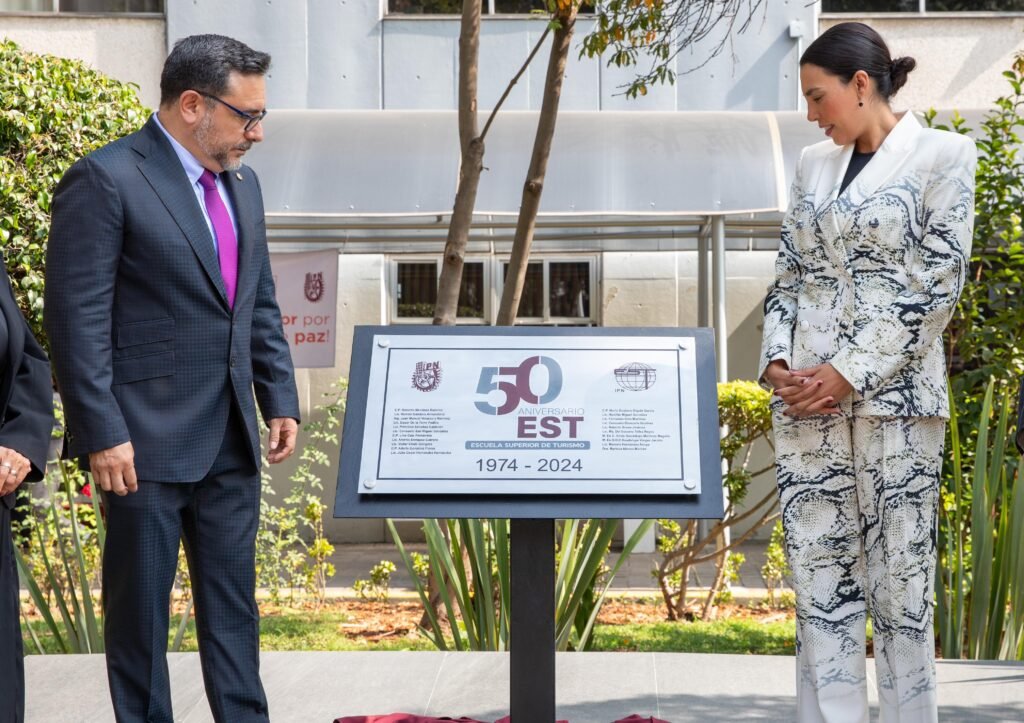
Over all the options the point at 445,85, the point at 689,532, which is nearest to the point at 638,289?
the point at 445,85

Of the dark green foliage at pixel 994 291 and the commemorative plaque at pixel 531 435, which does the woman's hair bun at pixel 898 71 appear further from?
the dark green foliage at pixel 994 291

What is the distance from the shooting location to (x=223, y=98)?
10.3 feet

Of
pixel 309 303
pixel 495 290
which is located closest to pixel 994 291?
pixel 309 303

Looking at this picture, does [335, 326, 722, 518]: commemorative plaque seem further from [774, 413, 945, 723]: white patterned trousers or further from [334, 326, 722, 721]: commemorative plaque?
[774, 413, 945, 723]: white patterned trousers

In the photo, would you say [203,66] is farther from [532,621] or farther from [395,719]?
[395,719]

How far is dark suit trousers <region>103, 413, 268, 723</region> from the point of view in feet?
10.1

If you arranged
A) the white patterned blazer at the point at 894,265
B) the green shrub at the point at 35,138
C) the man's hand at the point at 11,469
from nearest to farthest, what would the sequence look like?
the man's hand at the point at 11,469, the white patterned blazer at the point at 894,265, the green shrub at the point at 35,138

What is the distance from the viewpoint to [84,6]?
11.3 metres

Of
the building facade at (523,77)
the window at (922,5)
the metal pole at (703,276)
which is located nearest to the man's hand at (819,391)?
the metal pole at (703,276)

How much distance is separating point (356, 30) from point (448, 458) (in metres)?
8.72

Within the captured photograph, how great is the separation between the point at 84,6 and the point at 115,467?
9512mm

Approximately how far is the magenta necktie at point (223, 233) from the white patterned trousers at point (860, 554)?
1517 millimetres

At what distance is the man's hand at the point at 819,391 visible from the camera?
3.09 metres

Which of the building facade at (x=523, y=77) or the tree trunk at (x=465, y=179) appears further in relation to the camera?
the building facade at (x=523, y=77)
